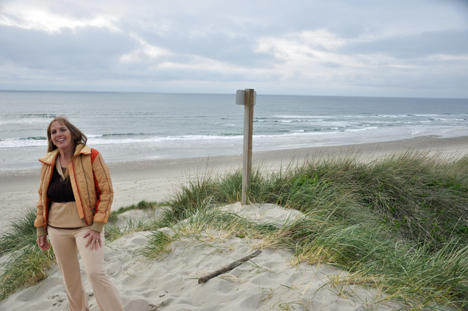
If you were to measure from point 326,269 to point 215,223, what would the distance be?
1.70 metres

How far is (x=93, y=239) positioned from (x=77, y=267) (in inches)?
17.4

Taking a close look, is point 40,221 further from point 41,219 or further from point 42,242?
point 42,242

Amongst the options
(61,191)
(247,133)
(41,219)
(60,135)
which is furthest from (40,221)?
(247,133)

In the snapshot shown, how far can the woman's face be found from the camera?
257cm

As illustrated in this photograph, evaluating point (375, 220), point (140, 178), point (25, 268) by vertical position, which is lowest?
point (140, 178)

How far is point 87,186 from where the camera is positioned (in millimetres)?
2557

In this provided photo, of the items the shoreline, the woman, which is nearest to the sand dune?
the woman

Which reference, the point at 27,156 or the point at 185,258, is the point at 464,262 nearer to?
the point at 185,258

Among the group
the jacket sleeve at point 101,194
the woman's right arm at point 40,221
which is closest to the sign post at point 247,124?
the jacket sleeve at point 101,194

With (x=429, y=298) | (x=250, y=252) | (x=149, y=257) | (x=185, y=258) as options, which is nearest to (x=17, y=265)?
(x=149, y=257)

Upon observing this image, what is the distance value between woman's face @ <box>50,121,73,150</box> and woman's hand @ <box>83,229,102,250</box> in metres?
0.76

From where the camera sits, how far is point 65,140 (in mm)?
2594

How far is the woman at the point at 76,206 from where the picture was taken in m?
2.51

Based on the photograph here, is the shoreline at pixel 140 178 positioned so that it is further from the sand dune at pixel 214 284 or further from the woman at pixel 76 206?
the woman at pixel 76 206
